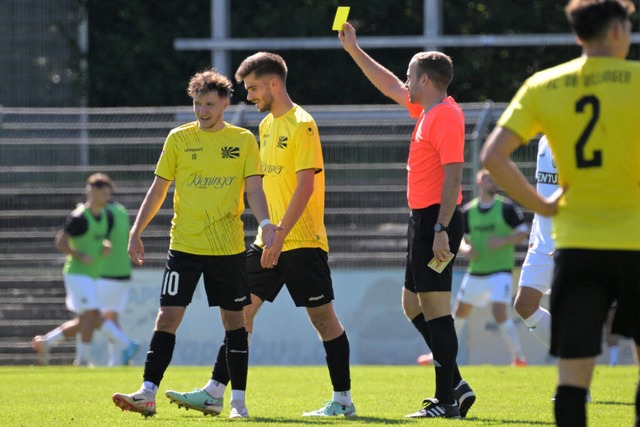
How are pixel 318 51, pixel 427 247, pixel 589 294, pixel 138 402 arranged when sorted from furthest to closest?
1. pixel 318 51
2. pixel 427 247
3. pixel 138 402
4. pixel 589 294

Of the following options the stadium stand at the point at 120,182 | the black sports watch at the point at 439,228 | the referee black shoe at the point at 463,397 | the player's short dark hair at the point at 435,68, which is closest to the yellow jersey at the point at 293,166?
the player's short dark hair at the point at 435,68

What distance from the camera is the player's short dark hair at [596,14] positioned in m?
4.89

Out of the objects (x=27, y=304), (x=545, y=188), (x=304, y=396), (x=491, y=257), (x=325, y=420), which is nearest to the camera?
(x=325, y=420)

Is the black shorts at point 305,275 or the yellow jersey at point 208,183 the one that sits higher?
the yellow jersey at point 208,183

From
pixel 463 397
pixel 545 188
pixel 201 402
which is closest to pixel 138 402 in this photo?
pixel 201 402

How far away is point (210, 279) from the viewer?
7.72 m

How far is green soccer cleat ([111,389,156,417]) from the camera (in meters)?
7.24

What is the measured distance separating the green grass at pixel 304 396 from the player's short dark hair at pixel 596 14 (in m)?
2.84

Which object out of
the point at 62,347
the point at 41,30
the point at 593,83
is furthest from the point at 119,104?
the point at 593,83

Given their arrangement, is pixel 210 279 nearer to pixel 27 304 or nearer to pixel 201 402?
pixel 201 402

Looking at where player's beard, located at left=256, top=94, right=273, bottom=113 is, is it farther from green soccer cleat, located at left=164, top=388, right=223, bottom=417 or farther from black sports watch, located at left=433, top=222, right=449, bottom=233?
green soccer cleat, located at left=164, top=388, right=223, bottom=417

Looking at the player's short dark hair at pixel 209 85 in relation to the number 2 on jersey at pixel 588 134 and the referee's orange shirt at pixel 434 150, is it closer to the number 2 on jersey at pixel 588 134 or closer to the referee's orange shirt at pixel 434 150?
the referee's orange shirt at pixel 434 150

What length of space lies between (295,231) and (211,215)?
558mm

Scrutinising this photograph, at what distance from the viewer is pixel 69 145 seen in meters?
18.9
